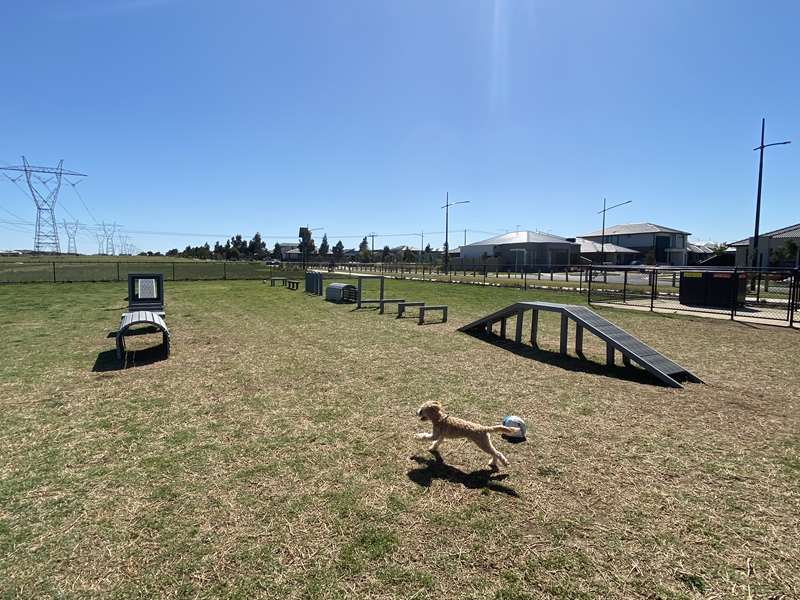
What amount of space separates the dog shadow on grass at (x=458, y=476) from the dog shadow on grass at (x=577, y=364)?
14.4 feet

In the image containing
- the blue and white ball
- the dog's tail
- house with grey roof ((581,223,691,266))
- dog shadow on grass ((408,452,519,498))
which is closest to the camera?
dog shadow on grass ((408,452,519,498))

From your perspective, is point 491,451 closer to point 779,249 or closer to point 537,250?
point 779,249

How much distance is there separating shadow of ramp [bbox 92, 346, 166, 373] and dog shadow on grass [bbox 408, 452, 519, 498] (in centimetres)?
594

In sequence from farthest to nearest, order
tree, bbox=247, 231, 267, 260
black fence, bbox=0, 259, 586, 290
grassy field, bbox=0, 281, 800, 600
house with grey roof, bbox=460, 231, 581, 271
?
1. tree, bbox=247, 231, 267, 260
2. house with grey roof, bbox=460, 231, 581, 271
3. black fence, bbox=0, 259, 586, 290
4. grassy field, bbox=0, 281, 800, 600

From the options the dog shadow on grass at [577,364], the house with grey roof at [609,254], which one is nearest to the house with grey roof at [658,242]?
the house with grey roof at [609,254]

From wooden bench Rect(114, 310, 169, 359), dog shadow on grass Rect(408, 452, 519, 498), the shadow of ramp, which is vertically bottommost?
dog shadow on grass Rect(408, 452, 519, 498)

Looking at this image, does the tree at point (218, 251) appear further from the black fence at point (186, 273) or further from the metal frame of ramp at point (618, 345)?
the metal frame of ramp at point (618, 345)

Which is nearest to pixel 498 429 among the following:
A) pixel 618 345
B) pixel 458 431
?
A: pixel 458 431

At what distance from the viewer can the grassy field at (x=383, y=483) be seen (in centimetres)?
273

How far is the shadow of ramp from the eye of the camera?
7.57 m

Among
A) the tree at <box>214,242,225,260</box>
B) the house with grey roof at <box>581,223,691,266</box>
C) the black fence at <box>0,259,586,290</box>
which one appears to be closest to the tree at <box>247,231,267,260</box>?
the tree at <box>214,242,225,260</box>

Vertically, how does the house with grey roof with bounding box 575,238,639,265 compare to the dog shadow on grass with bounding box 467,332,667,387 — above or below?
above

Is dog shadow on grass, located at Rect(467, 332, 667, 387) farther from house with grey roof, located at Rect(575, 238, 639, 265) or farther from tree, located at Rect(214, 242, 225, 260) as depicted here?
tree, located at Rect(214, 242, 225, 260)

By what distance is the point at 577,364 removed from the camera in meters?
8.27
